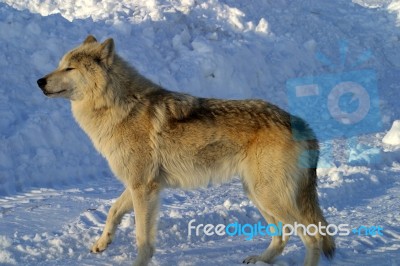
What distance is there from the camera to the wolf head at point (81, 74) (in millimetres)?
5332

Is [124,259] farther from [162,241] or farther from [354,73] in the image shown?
[354,73]

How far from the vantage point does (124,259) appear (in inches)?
210

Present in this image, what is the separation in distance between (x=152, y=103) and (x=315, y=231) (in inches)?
83.1

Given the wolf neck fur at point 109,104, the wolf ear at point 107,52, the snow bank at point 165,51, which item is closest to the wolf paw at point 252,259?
the wolf neck fur at point 109,104

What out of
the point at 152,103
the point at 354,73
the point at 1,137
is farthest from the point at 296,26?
the point at 152,103

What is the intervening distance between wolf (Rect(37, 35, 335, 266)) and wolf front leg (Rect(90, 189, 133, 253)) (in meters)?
0.01

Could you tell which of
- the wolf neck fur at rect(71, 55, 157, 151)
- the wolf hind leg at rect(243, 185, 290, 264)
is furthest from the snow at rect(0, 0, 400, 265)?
the wolf neck fur at rect(71, 55, 157, 151)

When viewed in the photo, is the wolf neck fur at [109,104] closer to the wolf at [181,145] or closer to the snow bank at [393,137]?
the wolf at [181,145]

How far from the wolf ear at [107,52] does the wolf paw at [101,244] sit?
1.80m

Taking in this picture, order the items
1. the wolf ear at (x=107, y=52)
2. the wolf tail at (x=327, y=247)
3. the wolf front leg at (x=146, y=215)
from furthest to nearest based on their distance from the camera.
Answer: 1. the wolf ear at (x=107, y=52)
2. the wolf tail at (x=327, y=247)
3. the wolf front leg at (x=146, y=215)

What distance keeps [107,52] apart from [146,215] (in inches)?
68.5

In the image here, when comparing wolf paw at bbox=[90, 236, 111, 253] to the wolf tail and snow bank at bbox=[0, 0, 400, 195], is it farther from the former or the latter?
snow bank at bbox=[0, 0, 400, 195]

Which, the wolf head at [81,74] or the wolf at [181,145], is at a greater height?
the wolf head at [81,74]

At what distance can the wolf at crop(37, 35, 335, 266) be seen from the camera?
5199 mm
